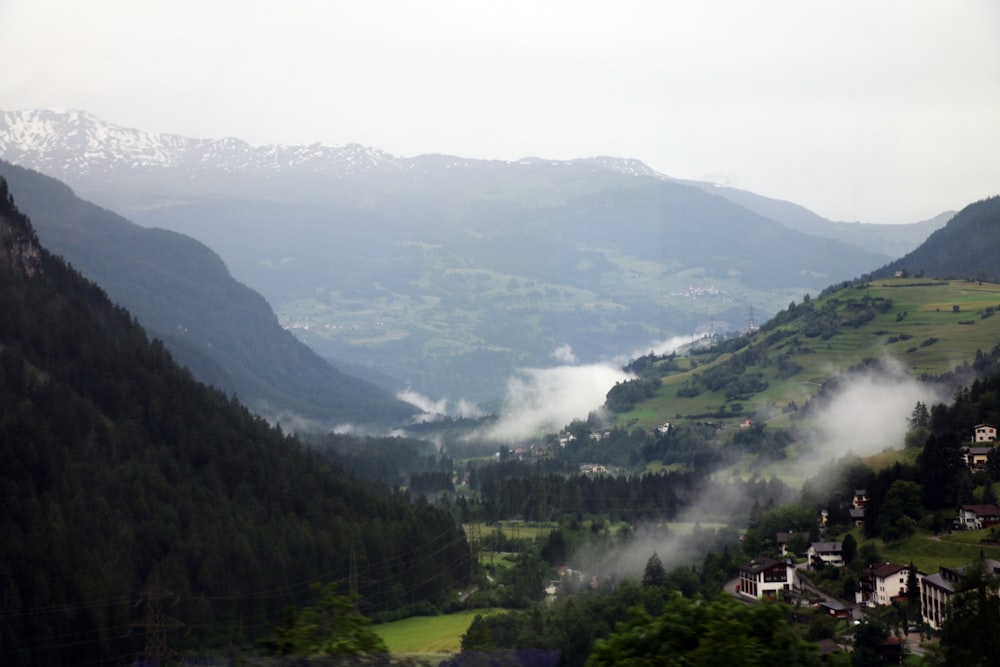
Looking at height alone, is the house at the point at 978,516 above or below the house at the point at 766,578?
above

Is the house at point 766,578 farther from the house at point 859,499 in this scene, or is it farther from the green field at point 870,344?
the green field at point 870,344

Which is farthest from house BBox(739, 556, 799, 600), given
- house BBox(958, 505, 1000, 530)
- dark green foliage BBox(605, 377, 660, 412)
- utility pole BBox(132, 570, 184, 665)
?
dark green foliage BBox(605, 377, 660, 412)

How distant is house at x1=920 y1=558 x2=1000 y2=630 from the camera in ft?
155

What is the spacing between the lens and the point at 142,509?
2869 inches

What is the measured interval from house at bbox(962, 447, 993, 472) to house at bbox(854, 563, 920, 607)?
15.2 meters

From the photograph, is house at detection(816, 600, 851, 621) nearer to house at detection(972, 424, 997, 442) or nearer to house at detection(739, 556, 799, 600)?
house at detection(739, 556, 799, 600)

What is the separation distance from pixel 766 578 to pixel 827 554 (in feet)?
→ 19.9

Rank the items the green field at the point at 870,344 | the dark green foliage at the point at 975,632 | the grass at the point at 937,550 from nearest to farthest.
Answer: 1. the dark green foliage at the point at 975,632
2. the grass at the point at 937,550
3. the green field at the point at 870,344

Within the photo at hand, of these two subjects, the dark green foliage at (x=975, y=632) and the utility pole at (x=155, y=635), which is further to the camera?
the utility pole at (x=155, y=635)

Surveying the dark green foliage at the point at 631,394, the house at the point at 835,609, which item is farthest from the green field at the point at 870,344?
the house at the point at 835,609

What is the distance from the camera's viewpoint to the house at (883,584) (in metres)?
52.5

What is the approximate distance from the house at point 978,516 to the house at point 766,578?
912 centimetres

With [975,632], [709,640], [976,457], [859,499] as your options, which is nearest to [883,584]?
[976,457]

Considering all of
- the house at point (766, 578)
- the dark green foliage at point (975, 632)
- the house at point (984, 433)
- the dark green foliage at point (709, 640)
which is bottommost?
the house at point (766, 578)
